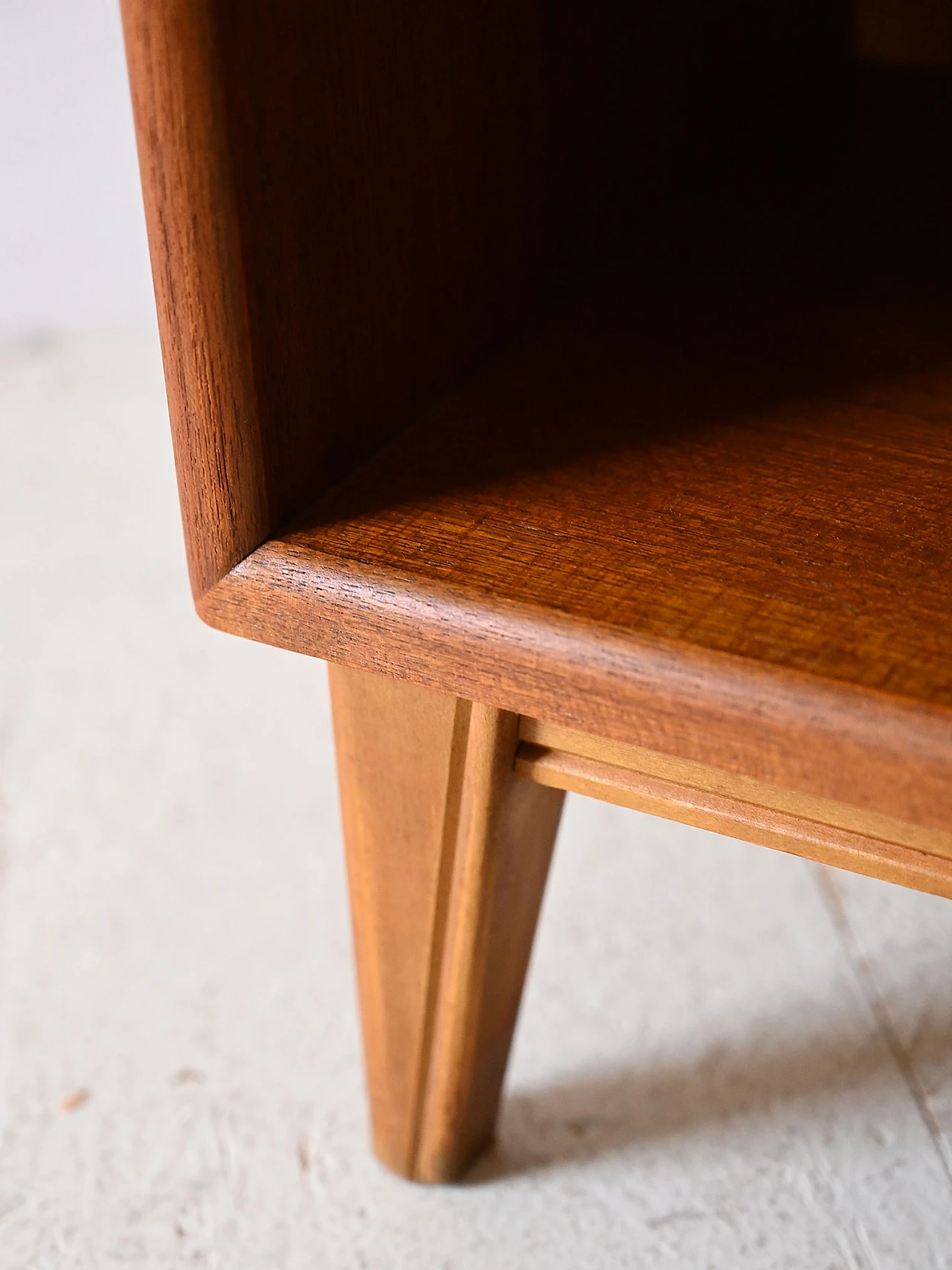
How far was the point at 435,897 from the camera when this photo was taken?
523 mm

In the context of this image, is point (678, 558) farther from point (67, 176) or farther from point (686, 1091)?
point (67, 176)

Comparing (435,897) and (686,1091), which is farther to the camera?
(686,1091)

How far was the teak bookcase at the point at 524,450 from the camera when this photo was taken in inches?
13.5

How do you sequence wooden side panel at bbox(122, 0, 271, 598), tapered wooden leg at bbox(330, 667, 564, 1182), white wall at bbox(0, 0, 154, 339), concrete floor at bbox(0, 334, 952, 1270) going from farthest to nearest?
1. white wall at bbox(0, 0, 154, 339)
2. concrete floor at bbox(0, 334, 952, 1270)
3. tapered wooden leg at bbox(330, 667, 564, 1182)
4. wooden side panel at bbox(122, 0, 271, 598)

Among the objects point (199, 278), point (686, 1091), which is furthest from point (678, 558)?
point (686, 1091)

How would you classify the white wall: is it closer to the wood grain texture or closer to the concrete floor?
the concrete floor

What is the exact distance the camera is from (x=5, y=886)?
2.78ft

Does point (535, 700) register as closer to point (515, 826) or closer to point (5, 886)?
point (515, 826)

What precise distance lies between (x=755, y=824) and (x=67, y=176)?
150 centimetres

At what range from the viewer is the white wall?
151 centimetres

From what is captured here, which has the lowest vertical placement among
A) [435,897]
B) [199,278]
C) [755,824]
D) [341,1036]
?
[341,1036]

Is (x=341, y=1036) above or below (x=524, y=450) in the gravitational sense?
below

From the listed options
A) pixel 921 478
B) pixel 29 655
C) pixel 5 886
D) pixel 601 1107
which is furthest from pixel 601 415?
pixel 29 655

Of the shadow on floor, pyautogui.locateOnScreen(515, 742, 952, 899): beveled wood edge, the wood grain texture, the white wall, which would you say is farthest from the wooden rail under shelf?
the white wall
